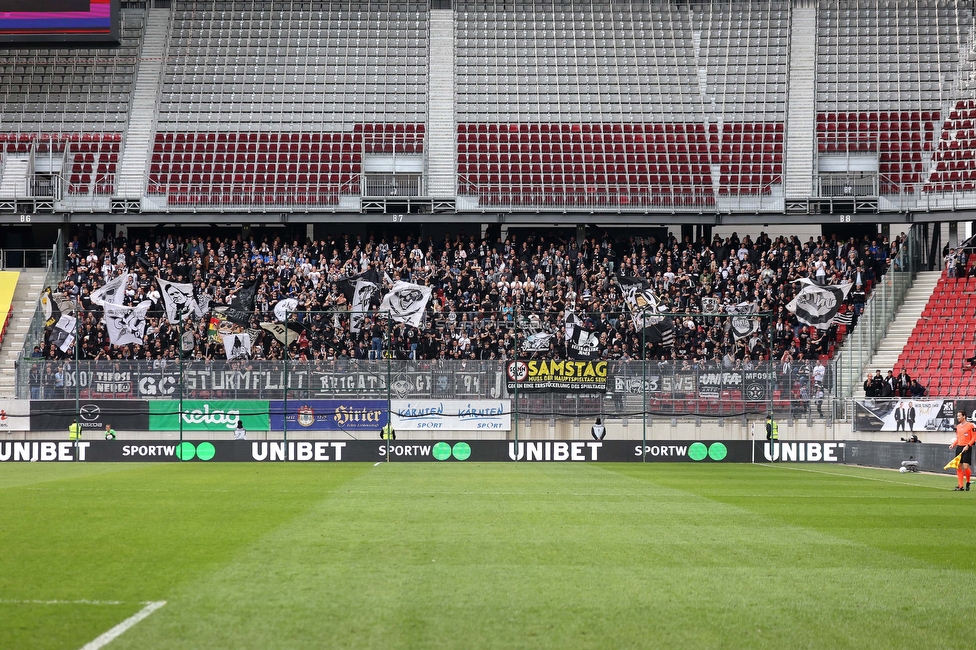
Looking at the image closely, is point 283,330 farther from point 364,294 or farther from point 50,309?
point 50,309

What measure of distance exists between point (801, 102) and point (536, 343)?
1974 centimetres

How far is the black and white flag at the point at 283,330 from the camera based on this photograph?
3424 centimetres

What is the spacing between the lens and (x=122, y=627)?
7.63 metres

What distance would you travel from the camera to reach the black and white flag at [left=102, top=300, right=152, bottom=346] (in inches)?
1427

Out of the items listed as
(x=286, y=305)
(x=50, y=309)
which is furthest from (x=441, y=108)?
(x=50, y=309)

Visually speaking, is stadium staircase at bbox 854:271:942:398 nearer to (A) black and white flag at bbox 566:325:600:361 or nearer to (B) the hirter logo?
(A) black and white flag at bbox 566:325:600:361

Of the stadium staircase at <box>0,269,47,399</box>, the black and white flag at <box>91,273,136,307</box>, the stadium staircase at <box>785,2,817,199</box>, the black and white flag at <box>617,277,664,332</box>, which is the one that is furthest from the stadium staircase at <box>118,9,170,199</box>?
the stadium staircase at <box>785,2,817,199</box>

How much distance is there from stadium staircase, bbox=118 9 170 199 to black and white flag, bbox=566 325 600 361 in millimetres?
19336

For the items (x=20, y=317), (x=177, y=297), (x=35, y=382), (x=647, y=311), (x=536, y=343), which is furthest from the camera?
(x=20, y=317)

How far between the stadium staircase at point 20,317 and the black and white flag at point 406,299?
40.0 ft

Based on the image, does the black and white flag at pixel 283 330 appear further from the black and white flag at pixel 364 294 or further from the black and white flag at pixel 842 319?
the black and white flag at pixel 842 319

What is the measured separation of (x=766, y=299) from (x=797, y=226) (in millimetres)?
8176

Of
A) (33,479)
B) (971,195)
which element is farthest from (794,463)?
(33,479)

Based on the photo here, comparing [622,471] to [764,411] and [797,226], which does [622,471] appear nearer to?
[764,411]
